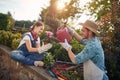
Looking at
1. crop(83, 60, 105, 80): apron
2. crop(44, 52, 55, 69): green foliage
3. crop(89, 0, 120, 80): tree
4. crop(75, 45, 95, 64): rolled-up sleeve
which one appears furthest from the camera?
crop(89, 0, 120, 80): tree

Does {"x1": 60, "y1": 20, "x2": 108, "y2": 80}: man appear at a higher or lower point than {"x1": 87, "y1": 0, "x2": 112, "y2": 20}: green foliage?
lower

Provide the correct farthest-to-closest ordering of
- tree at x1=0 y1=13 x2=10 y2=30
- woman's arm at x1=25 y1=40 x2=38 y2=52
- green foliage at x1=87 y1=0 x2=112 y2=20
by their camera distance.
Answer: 1. green foliage at x1=87 y1=0 x2=112 y2=20
2. tree at x1=0 y1=13 x2=10 y2=30
3. woman's arm at x1=25 y1=40 x2=38 y2=52

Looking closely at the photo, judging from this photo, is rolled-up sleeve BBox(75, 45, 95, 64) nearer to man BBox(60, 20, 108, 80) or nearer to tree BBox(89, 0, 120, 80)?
man BBox(60, 20, 108, 80)

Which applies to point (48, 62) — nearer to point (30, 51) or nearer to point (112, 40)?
point (30, 51)

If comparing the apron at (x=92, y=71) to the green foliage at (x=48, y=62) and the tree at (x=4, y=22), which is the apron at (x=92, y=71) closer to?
the green foliage at (x=48, y=62)

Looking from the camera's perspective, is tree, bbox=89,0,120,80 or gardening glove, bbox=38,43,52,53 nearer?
gardening glove, bbox=38,43,52,53

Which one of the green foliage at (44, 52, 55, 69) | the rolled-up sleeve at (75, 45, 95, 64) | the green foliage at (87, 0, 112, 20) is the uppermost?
the green foliage at (87, 0, 112, 20)

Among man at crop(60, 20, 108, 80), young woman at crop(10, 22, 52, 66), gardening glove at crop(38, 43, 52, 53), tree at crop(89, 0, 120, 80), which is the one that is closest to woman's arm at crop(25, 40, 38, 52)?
young woman at crop(10, 22, 52, 66)

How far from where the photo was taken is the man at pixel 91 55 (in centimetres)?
493

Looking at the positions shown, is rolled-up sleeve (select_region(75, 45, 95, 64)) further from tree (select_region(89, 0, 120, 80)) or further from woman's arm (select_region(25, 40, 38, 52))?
tree (select_region(89, 0, 120, 80))

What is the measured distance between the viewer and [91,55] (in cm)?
493

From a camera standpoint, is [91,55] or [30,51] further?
[30,51]

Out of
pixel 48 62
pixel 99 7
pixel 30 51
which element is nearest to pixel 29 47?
pixel 30 51

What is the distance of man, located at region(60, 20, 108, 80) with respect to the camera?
4.93m
